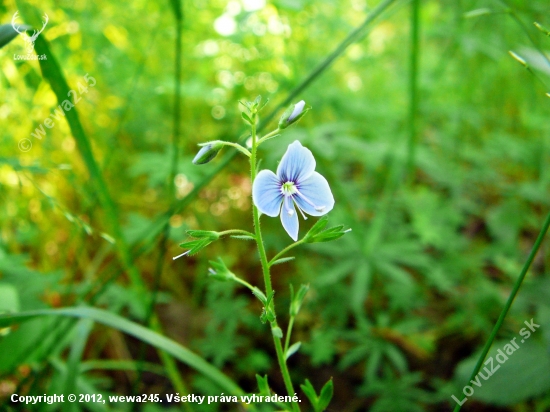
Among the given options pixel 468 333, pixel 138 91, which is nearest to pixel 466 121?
pixel 468 333

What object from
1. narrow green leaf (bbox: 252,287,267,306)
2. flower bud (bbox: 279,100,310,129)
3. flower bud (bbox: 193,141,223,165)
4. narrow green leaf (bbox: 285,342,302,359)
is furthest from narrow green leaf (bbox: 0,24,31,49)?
narrow green leaf (bbox: 285,342,302,359)

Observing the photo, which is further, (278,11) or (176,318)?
(176,318)

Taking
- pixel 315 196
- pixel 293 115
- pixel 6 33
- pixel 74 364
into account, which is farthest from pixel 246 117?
pixel 74 364

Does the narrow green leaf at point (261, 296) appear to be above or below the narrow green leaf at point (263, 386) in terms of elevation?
above

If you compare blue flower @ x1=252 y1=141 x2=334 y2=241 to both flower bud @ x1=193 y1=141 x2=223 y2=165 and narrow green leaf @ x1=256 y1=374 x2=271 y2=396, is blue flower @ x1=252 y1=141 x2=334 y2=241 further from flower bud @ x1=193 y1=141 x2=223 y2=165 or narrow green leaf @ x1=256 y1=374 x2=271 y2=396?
narrow green leaf @ x1=256 y1=374 x2=271 y2=396

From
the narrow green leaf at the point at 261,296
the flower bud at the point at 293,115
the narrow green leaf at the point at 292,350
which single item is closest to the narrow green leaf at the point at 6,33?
the flower bud at the point at 293,115

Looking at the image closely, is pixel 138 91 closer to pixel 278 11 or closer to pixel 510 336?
pixel 278 11

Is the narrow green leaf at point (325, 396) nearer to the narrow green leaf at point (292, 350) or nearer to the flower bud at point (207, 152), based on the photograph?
the narrow green leaf at point (292, 350)
